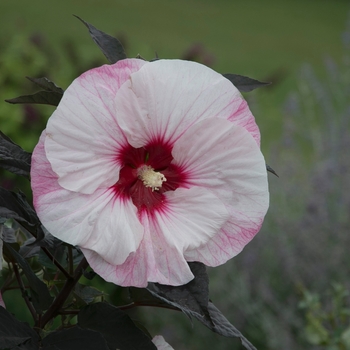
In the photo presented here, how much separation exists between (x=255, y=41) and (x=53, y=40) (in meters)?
3.23

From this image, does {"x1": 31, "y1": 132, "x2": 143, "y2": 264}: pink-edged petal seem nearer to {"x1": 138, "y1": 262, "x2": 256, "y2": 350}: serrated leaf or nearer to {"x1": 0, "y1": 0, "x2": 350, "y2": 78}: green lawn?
{"x1": 138, "y1": 262, "x2": 256, "y2": 350}: serrated leaf

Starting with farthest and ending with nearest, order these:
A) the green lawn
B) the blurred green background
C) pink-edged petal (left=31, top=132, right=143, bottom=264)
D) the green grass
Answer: the green lawn < the green grass < the blurred green background < pink-edged petal (left=31, top=132, right=143, bottom=264)

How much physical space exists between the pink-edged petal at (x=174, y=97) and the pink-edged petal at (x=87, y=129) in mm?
13

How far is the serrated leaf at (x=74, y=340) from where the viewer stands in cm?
66

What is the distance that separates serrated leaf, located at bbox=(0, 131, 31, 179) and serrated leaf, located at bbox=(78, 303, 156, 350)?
16 centimetres

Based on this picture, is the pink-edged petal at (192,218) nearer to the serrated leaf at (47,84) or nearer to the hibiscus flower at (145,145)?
the hibiscus flower at (145,145)

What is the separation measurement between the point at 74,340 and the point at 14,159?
19 centimetres

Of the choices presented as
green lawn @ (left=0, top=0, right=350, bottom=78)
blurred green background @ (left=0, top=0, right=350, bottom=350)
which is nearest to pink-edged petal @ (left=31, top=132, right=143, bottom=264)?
blurred green background @ (left=0, top=0, right=350, bottom=350)

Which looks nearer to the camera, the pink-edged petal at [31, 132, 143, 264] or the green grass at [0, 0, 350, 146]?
the pink-edged petal at [31, 132, 143, 264]

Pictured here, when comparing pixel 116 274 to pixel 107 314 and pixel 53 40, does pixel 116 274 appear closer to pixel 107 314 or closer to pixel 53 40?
pixel 107 314

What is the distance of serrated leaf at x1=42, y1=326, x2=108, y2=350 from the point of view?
66 cm

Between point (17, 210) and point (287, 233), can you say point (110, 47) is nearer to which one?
point (17, 210)

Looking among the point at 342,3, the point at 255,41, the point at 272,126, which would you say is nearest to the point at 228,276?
the point at 272,126

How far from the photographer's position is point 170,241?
0.66m
